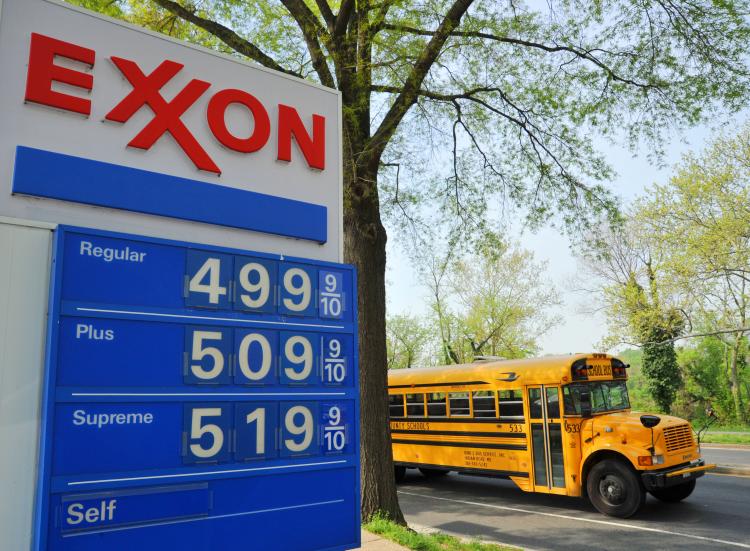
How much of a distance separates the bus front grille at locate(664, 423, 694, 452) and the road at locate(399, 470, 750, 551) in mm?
1053

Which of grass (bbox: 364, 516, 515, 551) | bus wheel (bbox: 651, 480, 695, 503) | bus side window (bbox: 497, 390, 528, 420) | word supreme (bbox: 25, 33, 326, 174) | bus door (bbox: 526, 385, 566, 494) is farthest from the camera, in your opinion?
bus side window (bbox: 497, 390, 528, 420)

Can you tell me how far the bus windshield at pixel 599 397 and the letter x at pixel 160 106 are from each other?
837 cm

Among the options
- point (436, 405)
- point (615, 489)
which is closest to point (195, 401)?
point (615, 489)

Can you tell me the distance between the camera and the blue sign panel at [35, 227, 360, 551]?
3.30m

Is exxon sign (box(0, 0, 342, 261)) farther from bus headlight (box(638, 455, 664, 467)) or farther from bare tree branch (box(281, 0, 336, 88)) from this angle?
bus headlight (box(638, 455, 664, 467))

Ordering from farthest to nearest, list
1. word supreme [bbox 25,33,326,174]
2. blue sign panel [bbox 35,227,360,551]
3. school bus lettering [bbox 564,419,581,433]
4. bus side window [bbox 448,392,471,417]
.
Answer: bus side window [bbox 448,392,471,417]
school bus lettering [bbox 564,419,581,433]
word supreme [bbox 25,33,326,174]
blue sign panel [bbox 35,227,360,551]

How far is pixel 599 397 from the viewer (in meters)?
10.9

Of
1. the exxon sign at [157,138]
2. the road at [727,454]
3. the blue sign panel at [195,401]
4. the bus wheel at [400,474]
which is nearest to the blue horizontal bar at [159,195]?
the exxon sign at [157,138]

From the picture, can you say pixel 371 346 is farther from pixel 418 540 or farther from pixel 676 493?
pixel 676 493

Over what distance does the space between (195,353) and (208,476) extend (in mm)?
756

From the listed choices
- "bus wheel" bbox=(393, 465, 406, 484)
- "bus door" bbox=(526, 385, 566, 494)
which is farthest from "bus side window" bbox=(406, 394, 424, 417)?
"bus door" bbox=(526, 385, 566, 494)

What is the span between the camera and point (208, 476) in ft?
12.2

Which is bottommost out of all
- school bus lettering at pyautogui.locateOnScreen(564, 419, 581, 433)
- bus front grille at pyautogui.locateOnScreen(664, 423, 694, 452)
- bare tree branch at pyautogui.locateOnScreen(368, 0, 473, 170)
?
bus front grille at pyautogui.locateOnScreen(664, 423, 694, 452)

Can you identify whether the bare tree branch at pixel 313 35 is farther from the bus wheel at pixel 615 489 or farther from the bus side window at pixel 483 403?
the bus wheel at pixel 615 489
